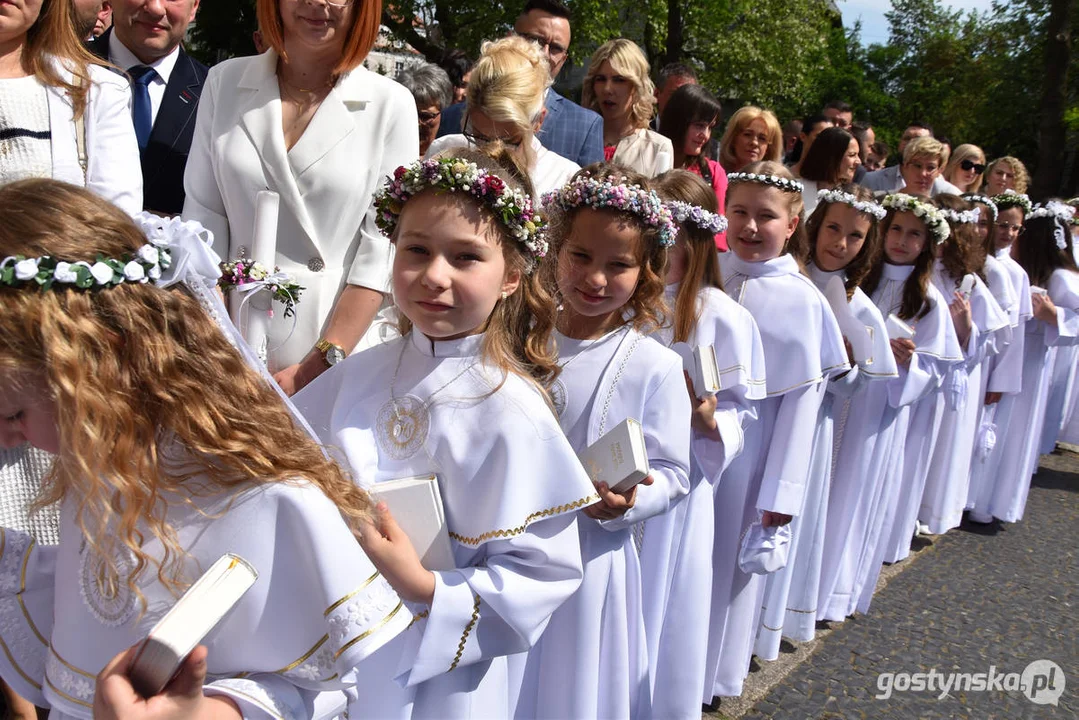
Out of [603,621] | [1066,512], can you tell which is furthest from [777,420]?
[1066,512]

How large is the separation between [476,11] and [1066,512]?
15303 mm

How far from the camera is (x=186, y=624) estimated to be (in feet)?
4.20

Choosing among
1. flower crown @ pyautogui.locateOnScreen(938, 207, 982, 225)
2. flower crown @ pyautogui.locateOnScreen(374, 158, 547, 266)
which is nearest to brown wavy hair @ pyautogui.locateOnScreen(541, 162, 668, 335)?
flower crown @ pyautogui.locateOnScreen(374, 158, 547, 266)

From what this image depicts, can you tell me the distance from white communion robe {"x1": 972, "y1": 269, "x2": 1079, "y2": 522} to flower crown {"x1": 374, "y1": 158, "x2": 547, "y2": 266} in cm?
607

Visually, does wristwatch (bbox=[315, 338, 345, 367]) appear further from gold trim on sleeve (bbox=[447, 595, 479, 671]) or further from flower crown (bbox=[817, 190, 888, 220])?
flower crown (bbox=[817, 190, 888, 220])

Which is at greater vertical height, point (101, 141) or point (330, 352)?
point (101, 141)

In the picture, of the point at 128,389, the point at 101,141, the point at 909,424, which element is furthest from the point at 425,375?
the point at 909,424

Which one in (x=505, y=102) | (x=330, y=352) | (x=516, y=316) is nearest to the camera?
(x=516, y=316)

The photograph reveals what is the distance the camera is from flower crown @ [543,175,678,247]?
3.05m

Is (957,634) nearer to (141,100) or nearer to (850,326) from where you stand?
(850,326)

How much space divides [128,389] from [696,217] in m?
2.38

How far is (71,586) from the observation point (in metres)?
1.69

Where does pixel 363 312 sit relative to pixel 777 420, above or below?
above

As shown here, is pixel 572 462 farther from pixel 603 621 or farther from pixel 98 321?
pixel 98 321
